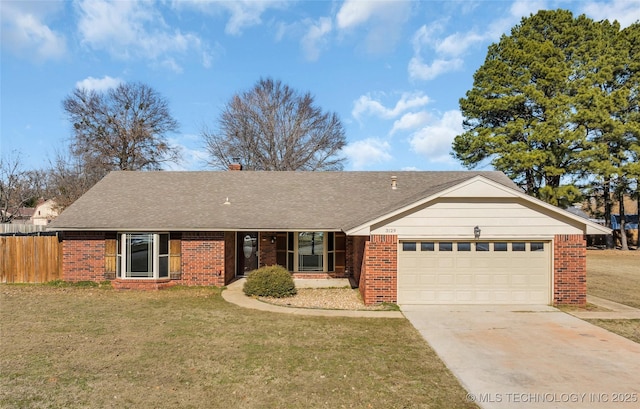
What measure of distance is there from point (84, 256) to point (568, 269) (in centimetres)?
1711

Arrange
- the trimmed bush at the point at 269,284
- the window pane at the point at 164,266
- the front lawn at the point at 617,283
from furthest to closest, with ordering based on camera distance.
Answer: the window pane at the point at 164,266, the trimmed bush at the point at 269,284, the front lawn at the point at 617,283

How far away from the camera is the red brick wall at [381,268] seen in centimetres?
1093

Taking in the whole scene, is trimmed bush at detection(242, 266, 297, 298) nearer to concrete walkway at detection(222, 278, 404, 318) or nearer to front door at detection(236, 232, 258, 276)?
concrete walkway at detection(222, 278, 404, 318)

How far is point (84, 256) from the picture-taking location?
1412 cm

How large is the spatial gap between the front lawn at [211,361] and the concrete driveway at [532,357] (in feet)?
1.71

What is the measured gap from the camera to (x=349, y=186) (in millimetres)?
17938

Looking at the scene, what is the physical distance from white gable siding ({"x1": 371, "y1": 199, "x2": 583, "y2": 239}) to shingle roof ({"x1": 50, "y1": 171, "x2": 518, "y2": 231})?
2.16ft

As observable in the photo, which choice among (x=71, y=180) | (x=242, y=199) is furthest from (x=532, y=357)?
(x=71, y=180)

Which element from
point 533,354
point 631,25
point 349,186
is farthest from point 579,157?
point 533,354

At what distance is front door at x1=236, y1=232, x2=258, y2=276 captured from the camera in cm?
1628

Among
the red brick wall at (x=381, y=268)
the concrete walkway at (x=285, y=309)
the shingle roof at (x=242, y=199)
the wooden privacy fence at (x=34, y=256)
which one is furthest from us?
the wooden privacy fence at (x=34, y=256)

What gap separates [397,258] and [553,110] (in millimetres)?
24775

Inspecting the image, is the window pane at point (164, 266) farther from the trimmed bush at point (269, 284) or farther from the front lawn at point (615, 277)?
the front lawn at point (615, 277)

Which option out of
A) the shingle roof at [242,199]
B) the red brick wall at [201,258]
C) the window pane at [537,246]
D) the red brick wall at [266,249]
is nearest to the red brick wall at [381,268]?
the shingle roof at [242,199]
